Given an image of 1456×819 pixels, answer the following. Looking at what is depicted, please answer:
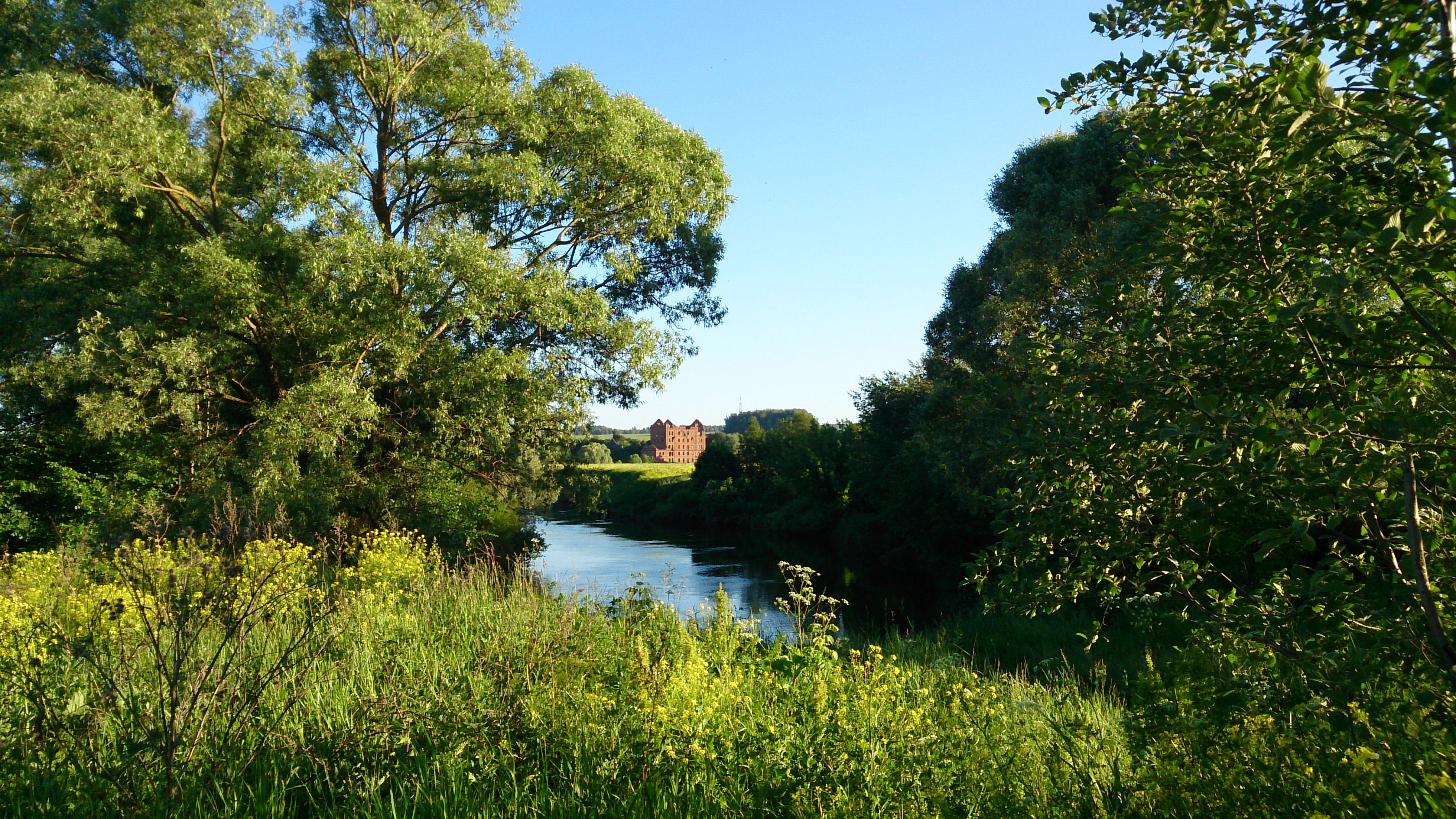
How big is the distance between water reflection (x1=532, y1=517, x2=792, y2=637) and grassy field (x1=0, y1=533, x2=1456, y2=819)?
2.14m

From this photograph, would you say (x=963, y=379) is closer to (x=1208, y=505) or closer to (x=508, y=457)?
(x=508, y=457)

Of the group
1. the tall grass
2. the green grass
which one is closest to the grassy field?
the tall grass

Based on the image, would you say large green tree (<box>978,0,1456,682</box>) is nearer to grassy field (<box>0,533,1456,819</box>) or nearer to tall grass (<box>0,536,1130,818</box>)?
grassy field (<box>0,533,1456,819</box>)

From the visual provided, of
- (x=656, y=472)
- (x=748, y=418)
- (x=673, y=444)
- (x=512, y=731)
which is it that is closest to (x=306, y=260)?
(x=512, y=731)

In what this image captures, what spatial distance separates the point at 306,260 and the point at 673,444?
10411 centimetres

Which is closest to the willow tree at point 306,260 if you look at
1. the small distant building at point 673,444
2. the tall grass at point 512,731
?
the tall grass at point 512,731

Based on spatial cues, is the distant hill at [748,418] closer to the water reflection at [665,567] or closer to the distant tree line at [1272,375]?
the water reflection at [665,567]

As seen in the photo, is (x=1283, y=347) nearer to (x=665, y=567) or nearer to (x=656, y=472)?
(x=665, y=567)

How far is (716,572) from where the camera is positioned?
24.2 m

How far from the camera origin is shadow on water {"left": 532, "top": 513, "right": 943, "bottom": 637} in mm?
11602

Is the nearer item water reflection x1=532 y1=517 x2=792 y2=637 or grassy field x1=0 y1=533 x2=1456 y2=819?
grassy field x1=0 y1=533 x2=1456 y2=819

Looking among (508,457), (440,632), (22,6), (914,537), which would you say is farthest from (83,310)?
(914,537)

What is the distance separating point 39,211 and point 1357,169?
16.2m

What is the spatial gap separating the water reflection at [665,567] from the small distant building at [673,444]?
75.3 m
